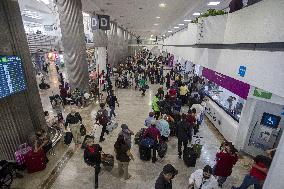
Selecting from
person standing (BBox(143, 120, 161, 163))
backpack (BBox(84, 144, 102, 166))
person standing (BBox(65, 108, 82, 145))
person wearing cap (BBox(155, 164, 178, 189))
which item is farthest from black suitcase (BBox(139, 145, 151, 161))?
person wearing cap (BBox(155, 164, 178, 189))

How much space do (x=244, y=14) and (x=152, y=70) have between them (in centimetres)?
1264

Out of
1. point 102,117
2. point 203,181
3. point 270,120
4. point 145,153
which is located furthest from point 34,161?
point 270,120

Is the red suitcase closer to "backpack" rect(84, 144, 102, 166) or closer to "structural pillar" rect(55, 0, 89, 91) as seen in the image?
"backpack" rect(84, 144, 102, 166)

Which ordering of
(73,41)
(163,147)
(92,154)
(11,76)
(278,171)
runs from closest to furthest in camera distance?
(278,171) < (92,154) < (11,76) < (163,147) < (73,41)

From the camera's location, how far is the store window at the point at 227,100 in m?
8.00

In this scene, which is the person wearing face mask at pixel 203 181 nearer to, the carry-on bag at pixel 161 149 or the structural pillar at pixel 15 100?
the carry-on bag at pixel 161 149

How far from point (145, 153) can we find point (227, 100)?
4.95 meters

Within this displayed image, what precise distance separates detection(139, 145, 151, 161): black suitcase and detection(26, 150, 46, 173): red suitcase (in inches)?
124

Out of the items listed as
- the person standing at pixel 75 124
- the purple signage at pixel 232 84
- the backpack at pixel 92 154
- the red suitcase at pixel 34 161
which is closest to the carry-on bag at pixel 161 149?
the backpack at pixel 92 154

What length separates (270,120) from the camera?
665 cm

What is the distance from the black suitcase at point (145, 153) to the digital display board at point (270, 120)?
4.04 meters

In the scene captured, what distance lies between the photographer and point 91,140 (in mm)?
5105

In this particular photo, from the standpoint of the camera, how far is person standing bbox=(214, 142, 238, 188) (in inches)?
203

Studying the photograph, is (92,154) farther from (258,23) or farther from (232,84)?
(232,84)
